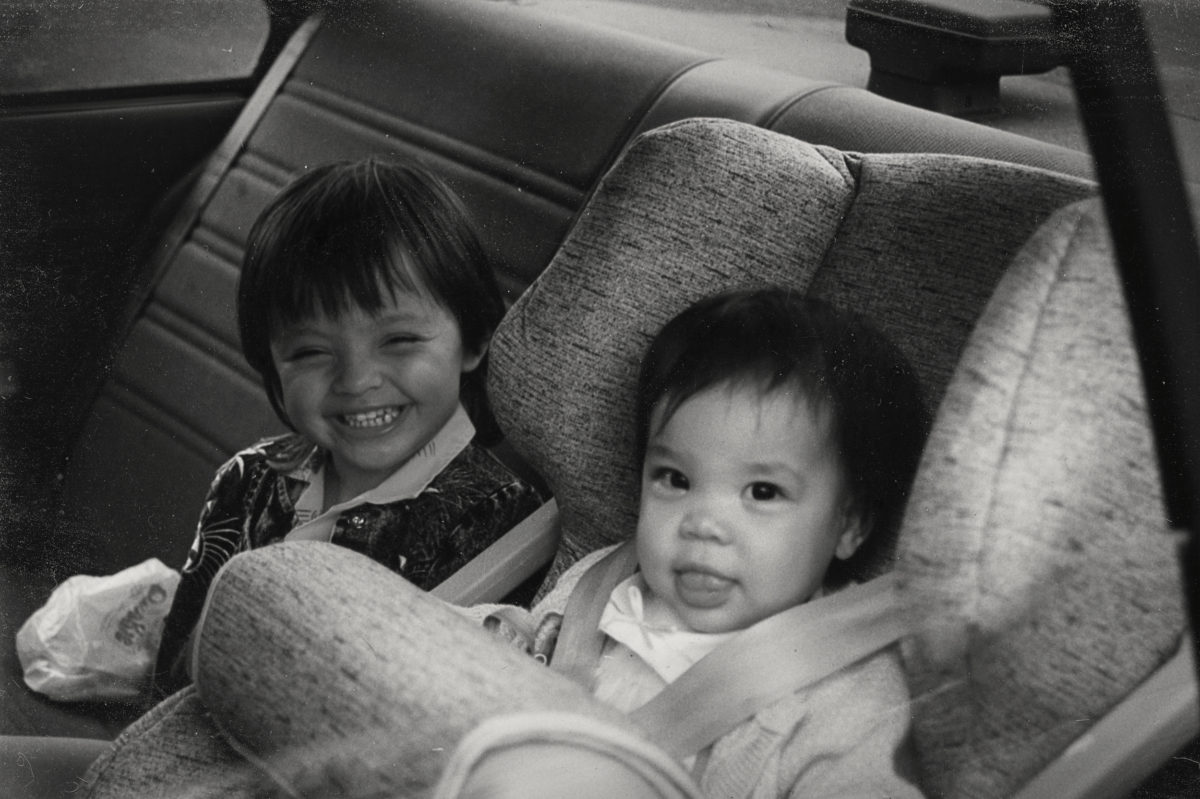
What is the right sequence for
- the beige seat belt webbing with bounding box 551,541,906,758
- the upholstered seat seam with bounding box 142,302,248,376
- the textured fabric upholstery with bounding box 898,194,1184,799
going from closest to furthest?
the textured fabric upholstery with bounding box 898,194,1184,799, the beige seat belt webbing with bounding box 551,541,906,758, the upholstered seat seam with bounding box 142,302,248,376

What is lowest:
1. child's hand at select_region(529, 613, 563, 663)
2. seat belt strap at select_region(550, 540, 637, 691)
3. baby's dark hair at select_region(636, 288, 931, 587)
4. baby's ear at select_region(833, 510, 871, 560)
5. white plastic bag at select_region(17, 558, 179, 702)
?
white plastic bag at select_region(17, 558, 179, 702)

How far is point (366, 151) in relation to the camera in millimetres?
1495

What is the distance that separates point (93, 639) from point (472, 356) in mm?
453

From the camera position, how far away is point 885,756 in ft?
2.51

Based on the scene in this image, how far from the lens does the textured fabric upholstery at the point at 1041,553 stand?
2.19 ft

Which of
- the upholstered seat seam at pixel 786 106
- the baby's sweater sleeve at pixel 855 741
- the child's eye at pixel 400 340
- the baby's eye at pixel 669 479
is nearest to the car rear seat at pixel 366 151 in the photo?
the upholstered seat seam at pixel 786 106

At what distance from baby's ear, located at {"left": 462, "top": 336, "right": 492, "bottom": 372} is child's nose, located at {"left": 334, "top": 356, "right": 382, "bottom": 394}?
0.10 m

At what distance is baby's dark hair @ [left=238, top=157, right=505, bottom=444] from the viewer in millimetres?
1145

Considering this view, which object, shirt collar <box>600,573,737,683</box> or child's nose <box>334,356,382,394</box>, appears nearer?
shirt collar <box>600,573,737,683</box>

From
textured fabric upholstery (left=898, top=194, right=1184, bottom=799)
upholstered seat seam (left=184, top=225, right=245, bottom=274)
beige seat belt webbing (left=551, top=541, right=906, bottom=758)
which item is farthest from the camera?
upholstered seat seam (left=184, top=225, right=245, bottom=274)

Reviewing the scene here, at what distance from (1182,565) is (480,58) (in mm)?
1040

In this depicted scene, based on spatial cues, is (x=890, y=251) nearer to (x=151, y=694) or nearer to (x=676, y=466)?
(x=676, y=466)

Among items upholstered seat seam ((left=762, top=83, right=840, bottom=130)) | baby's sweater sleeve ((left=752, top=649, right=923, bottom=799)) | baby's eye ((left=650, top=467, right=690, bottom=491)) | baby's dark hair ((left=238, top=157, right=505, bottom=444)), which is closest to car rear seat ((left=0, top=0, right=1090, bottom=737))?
upholstered seat seam ((left=762, top=83, right=840, bottom=130))

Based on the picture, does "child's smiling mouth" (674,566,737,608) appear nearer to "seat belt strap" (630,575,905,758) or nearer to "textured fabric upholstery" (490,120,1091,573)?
"seat belt strap" (630,575,905,758)
